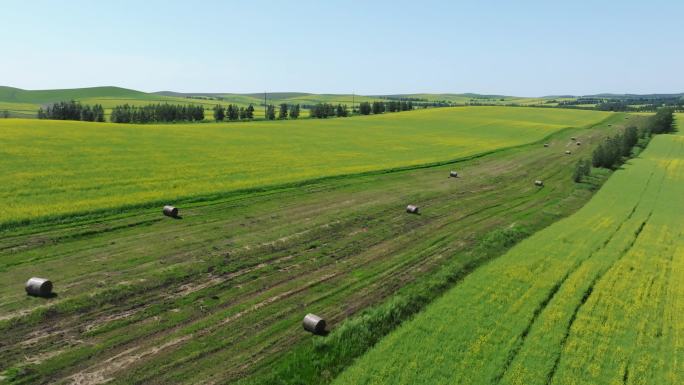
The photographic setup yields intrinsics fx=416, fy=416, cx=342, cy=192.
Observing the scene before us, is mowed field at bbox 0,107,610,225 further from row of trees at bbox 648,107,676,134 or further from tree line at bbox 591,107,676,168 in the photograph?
row of trees at bbox 648,107,676,134

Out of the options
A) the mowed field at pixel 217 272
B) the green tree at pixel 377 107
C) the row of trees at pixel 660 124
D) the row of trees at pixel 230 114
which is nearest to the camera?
the mowed field at pixel 217 272

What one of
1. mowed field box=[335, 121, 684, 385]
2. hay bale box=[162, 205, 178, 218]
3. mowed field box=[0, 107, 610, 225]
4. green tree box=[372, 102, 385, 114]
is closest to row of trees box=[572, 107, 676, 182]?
mowed field box=[0, 107, 610, 225]

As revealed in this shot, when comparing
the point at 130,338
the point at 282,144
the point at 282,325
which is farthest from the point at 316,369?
the point at 282,144

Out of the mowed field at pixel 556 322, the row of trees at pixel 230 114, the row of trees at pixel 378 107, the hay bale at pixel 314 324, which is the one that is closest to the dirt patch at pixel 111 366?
the hay bale at pixel 314 324

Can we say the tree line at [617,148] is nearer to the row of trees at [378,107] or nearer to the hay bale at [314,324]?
the hay bale at [314,324]

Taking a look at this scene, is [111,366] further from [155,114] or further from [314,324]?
[155,114]

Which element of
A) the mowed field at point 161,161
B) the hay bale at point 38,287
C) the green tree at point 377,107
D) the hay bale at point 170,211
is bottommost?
the hay bale at point 38,287
